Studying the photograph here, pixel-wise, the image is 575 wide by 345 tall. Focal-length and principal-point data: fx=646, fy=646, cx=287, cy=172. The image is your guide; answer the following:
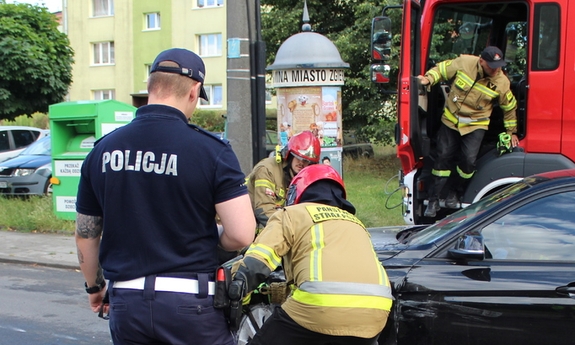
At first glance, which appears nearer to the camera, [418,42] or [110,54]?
[418,42]

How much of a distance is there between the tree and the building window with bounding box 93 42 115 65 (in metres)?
18.2

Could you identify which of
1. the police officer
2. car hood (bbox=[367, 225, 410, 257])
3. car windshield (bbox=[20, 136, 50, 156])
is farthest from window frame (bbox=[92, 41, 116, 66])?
the police officer

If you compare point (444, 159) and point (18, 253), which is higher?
point (444, 159)

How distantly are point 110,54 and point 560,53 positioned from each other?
33379 mm

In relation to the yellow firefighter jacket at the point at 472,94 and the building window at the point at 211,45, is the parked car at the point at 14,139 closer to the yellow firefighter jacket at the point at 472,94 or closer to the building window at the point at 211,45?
the yellow firefighter jacket at the point at 472,94

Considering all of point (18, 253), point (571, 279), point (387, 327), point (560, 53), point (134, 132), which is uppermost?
point (560, 53)

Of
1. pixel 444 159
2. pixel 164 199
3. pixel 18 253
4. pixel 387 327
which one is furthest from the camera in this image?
pixel 18 253

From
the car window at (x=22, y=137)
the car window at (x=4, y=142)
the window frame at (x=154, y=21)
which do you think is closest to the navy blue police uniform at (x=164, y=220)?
the car window at (x=4, y=142)

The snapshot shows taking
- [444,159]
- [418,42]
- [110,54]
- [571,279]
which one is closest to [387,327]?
[571,279]

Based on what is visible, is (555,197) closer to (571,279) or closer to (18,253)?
(571,279)

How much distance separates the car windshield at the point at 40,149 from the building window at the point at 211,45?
67.4ft

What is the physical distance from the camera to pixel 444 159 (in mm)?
Answer: 6988

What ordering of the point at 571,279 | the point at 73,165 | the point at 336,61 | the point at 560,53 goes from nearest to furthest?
the point at 571,279
the point at 560,53
the point at 336,61
the point at 73,165

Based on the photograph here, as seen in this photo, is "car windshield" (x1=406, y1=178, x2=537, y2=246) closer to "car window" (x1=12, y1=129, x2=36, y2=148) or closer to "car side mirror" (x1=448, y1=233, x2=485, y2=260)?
"car side mirror" (x1=448, y1=233, x2=485, y2=260)
